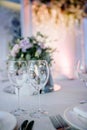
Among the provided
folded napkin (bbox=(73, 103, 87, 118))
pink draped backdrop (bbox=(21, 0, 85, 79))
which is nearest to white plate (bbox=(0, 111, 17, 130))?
folded napkin (bbox=(73, 103, 87, 118))

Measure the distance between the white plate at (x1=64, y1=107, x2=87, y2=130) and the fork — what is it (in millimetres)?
28

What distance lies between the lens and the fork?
0.56 meters

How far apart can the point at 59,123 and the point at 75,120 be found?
7 centimetres

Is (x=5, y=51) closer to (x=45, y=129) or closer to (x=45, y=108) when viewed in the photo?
(x=45, y=108)

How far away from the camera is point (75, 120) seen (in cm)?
54

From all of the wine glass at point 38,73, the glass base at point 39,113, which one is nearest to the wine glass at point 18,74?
the wine glass at point 38,73

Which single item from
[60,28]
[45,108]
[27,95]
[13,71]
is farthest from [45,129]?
[60,28]

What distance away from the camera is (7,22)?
1872mm

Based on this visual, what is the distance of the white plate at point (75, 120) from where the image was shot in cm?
51

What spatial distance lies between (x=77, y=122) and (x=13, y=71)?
40cm

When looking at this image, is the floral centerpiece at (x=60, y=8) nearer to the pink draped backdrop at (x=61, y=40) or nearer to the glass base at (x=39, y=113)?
the pink draped backdrop at (x=61, y=40)

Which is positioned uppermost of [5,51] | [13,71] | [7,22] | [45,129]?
[7,22]

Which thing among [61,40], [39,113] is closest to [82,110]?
[39,113]

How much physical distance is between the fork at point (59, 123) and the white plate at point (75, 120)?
3 centimetres
